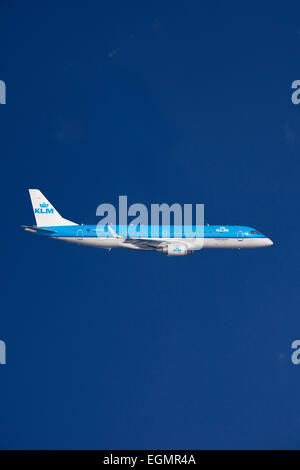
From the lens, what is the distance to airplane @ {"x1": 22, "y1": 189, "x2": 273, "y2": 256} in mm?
150250

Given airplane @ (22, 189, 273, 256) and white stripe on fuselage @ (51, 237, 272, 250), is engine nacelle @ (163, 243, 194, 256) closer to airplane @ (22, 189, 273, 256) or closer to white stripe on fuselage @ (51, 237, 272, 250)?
airplane @ (22, 189, 273, 256)

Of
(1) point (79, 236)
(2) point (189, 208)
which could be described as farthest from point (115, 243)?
(2) point (189, 208)

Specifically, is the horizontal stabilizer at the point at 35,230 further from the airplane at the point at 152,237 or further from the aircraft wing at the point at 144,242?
the aircraft wing at the point at 144,242

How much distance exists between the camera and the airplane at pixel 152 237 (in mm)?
150250

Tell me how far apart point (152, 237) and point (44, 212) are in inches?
822

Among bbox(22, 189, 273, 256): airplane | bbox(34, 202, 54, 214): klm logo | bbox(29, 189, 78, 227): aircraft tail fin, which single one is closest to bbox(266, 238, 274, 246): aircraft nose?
bbox(22, 189, 273, 256): airplane

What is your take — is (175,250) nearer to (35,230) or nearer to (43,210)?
(35,230)

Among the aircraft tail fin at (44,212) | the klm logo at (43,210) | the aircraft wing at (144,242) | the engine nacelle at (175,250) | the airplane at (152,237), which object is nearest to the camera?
the engine nacelle at (175,250)

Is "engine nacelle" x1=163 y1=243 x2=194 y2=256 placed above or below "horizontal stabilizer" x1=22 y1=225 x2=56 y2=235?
below

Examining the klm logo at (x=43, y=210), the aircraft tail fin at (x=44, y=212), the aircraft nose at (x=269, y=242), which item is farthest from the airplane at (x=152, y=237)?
the klm logo at (x=43, y=210)

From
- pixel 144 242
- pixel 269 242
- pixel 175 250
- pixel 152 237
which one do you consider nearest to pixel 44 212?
pixel 144 242

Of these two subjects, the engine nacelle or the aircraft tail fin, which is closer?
the engine nacelle

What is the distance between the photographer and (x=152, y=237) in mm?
152000
